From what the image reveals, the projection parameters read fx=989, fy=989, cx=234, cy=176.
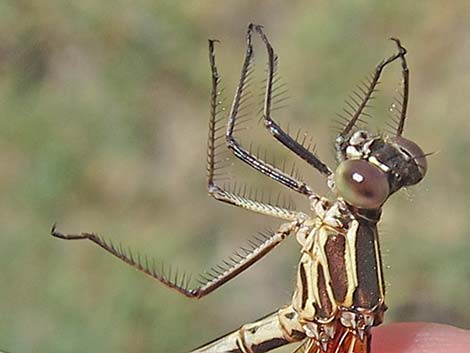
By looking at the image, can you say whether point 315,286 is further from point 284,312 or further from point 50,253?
point 50,253

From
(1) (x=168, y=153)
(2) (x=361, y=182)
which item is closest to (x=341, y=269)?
(2) (x=361, y=182)

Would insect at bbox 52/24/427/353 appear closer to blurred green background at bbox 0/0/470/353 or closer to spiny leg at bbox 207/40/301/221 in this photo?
spiny leg at bbox 207/40/301/221

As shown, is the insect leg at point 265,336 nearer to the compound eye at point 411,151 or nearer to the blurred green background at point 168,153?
the compound eye at point 411,151

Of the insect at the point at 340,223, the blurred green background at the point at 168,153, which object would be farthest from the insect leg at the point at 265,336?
the blurred green background at the point at 168,153

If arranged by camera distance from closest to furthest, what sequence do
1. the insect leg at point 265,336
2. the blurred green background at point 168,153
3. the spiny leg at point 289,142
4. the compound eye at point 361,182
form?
the compound eye at point 361,182 → the spiny leg at point 289,142 → the insect leg at point 265,336 → the blurred green background at point 168,153

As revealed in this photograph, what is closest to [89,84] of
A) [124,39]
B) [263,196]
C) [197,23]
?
[124,39]

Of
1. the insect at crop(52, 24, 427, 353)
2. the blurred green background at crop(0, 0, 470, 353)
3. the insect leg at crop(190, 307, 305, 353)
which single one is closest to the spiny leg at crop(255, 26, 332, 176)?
the insect at crop(52, 24, 427, 353)

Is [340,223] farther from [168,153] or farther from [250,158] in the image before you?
[168,153]
